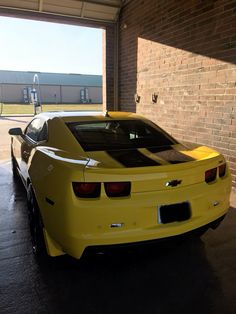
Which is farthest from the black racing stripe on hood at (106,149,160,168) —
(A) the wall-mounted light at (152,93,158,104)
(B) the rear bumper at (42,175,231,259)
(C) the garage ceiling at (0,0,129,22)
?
(C) the garage ceiling at (0,0,129,22)

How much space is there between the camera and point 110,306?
2246 mm

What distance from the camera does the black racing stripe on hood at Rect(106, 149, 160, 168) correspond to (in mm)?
2414

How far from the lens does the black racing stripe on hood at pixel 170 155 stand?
258 cm

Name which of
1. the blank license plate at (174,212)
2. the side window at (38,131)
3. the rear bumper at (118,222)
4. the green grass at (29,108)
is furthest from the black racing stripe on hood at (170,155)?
the green grass at (29,108)

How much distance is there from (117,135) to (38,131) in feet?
3.53

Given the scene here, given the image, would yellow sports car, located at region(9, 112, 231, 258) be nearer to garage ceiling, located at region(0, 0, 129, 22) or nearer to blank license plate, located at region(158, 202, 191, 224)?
blank license plate, located at region(158, 202, 191, 224)

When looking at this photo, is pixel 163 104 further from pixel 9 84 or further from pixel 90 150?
pixel 9 84

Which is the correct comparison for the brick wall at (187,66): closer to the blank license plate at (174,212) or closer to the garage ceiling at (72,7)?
the garage ceiling at (72,7)

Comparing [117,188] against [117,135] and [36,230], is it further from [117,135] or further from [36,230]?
[36,230]

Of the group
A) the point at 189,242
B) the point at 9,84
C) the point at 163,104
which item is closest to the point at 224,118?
the point at 163,104

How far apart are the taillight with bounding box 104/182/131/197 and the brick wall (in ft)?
10.8

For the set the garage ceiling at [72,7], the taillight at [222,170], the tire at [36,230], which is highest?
the garage ceiling at [72,7]

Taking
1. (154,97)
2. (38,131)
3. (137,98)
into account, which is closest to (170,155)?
(38,131)

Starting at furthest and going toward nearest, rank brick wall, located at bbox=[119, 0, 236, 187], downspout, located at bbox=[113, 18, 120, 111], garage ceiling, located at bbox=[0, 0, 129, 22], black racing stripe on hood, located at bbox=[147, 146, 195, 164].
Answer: downspout, located at bbox=[113, 18, 120, 111], garage ceiling, located at bbox=[0, 0, 129, 22], brick wall, located at bbox=[119, 0, 236, 187], black racing stripe on hood, located at bbox=[147, 146, 195, 164]
